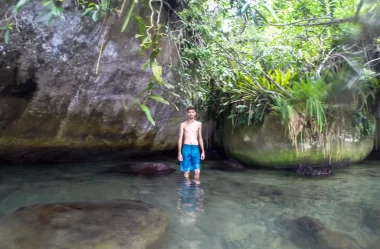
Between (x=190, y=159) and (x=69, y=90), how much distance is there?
252cm

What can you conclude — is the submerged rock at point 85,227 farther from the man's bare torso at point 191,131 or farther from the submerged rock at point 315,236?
the man's bare torso at point 191,131

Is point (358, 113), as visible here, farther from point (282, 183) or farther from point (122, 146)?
point (122, 146)

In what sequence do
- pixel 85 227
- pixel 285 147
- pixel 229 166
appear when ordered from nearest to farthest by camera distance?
pixel 85 227
pixel 285 147
pixel 229 166

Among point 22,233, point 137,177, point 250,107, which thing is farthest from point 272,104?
point 22,233

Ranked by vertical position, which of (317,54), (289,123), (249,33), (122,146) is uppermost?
(249,33)

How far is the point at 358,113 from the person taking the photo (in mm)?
7184

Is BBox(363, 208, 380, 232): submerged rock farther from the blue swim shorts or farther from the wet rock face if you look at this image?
the wet rock face

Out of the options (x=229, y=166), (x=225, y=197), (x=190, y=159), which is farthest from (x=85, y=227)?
(x=229, y=166)

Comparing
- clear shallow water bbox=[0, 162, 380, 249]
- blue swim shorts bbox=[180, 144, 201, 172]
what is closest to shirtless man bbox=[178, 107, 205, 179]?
blue swim shorts bbox=[180, 144, 201, 172]

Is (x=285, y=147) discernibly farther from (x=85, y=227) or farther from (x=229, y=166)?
(x=85, y=227)

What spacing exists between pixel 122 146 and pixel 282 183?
Result: 340 cm

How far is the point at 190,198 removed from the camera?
5.04 m

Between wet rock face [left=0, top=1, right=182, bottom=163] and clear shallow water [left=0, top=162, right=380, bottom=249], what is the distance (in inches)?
23.2

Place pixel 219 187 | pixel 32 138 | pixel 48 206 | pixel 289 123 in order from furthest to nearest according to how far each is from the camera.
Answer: pixel 289 123
pixel 32 138
pixel 219 187
pixel 48 206
